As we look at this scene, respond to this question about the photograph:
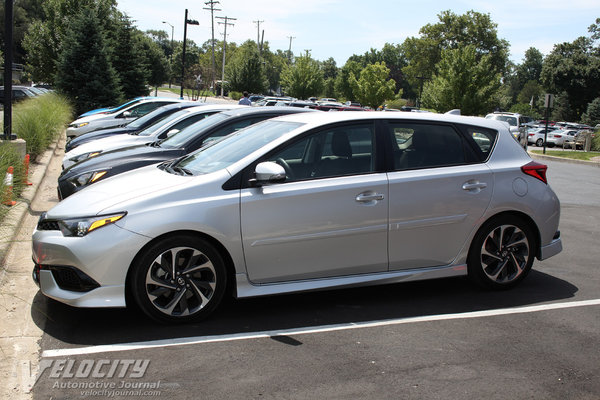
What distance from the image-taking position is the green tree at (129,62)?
1471 inches

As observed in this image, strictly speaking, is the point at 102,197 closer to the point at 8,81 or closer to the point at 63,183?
the point at 63,183

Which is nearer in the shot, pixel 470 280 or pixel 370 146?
pixel 370 146

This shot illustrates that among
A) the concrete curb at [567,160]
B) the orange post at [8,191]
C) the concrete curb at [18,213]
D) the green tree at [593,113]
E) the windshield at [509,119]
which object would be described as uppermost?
the green tree at [593,113]

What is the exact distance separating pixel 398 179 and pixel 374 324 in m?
1.24

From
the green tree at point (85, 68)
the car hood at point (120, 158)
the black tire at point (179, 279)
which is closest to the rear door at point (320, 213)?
the black tire at point (179, 279)

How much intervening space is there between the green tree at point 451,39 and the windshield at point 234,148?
99.2 meters

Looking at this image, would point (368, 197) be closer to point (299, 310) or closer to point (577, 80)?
point (299, 310)

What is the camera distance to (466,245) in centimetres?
566

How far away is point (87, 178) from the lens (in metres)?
7.75

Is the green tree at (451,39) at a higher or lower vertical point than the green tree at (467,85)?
higher

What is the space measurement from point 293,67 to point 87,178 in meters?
71.9

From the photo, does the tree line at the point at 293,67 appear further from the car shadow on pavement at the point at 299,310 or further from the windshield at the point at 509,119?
the car shadow on pavement at the point at 299,310

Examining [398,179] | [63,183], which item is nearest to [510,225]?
[398,179]

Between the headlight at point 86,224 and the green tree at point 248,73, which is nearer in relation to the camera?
the headlight at point 86,224
